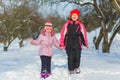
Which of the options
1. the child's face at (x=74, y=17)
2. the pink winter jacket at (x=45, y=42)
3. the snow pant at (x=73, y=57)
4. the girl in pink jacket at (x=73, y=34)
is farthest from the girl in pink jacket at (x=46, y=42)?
the child's face at (x=74, y=17)

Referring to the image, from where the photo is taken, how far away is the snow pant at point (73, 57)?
8578 millimetres

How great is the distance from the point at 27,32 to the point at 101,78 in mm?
38943

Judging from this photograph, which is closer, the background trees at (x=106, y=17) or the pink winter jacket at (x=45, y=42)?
the pink winter jacket at (x=45, y=42)

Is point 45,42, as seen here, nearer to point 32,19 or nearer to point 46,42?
point 46,42

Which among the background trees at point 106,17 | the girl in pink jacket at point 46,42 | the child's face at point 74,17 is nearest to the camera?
the child's face at point 74,17

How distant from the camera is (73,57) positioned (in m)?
8.69

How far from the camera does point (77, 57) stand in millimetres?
8648

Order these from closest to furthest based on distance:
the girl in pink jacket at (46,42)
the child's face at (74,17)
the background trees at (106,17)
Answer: the child's face at (74,17) < the girl in pink jacket at (46,42) < the background trees at (106,17)

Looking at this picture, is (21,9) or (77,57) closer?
(77,57)

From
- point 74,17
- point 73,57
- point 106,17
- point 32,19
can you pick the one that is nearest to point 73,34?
point 74,17

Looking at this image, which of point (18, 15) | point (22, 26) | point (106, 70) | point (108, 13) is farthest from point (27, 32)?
point (106, 70)

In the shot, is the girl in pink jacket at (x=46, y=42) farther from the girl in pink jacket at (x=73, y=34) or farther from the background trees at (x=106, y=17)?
the background trees at (x=106, y=17)

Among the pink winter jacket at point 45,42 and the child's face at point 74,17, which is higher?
the child's face at point 74,17

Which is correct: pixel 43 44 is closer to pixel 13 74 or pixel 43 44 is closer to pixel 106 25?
pixel 13 74
